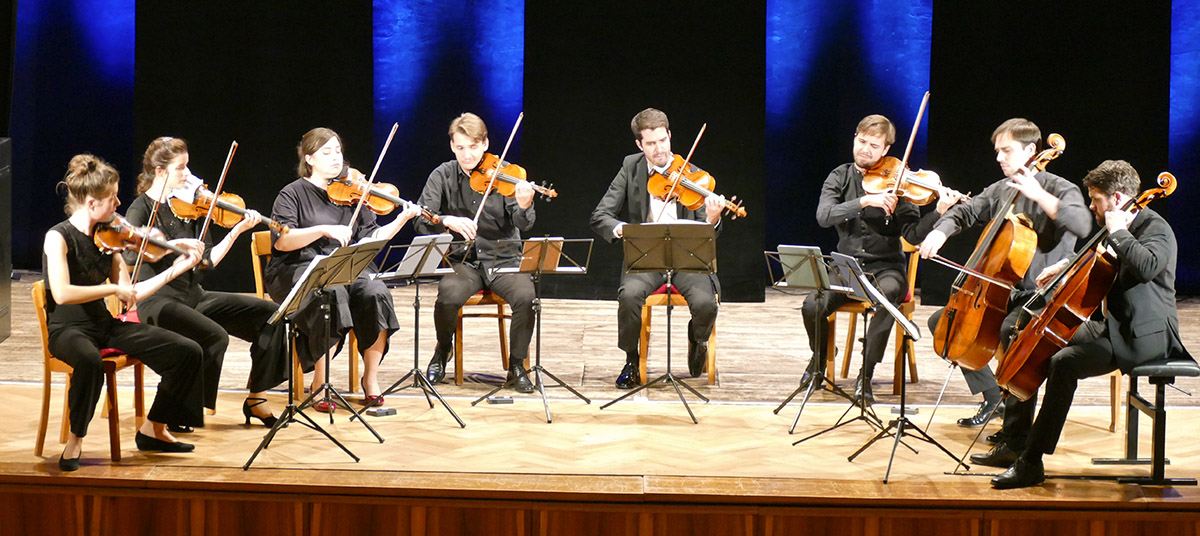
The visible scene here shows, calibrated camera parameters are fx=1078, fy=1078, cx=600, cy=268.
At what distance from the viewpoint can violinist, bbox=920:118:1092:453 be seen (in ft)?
12.5

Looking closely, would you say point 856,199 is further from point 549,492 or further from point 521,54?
point 521,54

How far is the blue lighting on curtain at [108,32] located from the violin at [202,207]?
159 inches

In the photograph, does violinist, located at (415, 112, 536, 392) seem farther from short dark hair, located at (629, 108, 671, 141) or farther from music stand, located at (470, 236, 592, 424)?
short dark hair, located at (629, 108, 671, 141)

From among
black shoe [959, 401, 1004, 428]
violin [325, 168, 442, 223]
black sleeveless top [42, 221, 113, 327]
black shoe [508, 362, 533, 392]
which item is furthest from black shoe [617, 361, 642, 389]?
black sleeveless top [42, 221, 113, 327]

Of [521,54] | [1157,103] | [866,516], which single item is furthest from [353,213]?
[1157,103]

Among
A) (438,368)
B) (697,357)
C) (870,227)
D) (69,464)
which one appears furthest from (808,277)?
(69,464)

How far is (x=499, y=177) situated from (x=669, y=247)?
920 mm

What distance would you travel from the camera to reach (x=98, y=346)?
3.41 meters

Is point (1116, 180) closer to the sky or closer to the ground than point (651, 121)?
closer to the ground

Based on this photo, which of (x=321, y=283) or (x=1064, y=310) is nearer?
(x=1064, y=310)

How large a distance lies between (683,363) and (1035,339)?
85.2 inches

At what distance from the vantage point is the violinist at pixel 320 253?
4.14m

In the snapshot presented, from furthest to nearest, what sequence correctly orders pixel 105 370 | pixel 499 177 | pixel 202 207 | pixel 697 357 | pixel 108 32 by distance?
pixel 108 32 → pixel 697 357 → pixel 499 177 → pixel 202 207 → pixel 105 370

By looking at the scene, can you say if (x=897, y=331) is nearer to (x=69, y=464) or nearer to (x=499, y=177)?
(x=499, y=177)
